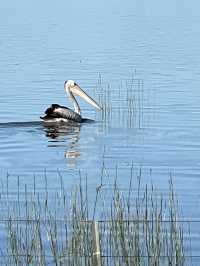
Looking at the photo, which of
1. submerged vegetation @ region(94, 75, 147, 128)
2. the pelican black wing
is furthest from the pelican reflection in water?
submerged vegetation @ region(94, 75, 147, 128)

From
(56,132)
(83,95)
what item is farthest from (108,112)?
(56,132)

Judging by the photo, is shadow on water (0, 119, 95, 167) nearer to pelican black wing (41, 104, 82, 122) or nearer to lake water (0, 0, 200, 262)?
lake water (0, 0, 200, 262)

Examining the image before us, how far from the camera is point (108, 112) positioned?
74.5ft

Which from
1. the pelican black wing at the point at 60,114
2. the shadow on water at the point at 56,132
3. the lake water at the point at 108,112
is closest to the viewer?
the lake water at the point at 108,112

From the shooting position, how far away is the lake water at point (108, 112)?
15.7m

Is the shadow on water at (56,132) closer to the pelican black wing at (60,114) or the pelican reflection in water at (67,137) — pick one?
the pelican reflection in water at (67,137)

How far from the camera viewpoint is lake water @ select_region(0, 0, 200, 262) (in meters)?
15.7

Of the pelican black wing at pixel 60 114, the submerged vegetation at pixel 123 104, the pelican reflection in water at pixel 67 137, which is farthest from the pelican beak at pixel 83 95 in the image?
the pelican reflection in water at pixel 67 137

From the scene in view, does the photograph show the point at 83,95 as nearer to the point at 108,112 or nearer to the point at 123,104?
the point at 123,104

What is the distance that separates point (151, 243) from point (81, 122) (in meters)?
13.6

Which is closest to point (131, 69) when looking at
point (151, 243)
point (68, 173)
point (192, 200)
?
point (68, 173)

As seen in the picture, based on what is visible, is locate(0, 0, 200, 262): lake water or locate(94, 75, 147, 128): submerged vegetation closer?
locate(0, 0, 200, 262): lake water

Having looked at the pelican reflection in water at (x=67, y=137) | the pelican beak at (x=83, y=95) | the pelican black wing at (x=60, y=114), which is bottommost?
the pelican reflection in water at (x=67, y=137)

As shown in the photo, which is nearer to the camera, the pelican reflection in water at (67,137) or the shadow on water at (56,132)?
the pelican reflection in water at (67,137)
